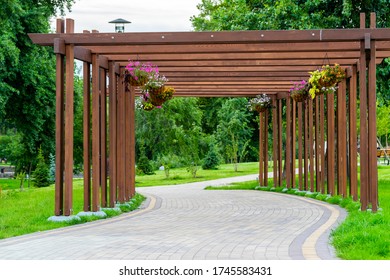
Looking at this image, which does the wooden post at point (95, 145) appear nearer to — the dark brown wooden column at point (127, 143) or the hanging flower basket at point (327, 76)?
the dark brown wooden column at point (127, 143)

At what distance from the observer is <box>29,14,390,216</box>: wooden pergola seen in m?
12.0

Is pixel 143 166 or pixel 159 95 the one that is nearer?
pixel 159 95

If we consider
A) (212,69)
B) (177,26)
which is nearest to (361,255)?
(212,69)

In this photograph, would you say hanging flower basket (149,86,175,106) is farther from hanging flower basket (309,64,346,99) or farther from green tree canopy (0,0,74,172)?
green tree canopy (0,0,74,172)

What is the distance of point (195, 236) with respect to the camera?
9633mm

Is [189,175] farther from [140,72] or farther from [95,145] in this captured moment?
[95,145]

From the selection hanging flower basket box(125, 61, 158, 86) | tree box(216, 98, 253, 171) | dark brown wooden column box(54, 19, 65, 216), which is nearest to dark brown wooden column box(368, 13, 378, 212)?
hanging flower basket box(125, 61, 158, 86)

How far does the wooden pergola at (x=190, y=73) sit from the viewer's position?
11992 millimetres

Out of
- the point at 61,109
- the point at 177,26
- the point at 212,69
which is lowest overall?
the point at 61,109

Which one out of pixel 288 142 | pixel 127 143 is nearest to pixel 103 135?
pixel 127 143

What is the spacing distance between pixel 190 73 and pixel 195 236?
25.3ft

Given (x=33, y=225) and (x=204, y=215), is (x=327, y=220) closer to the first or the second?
(x=204, y=215)
